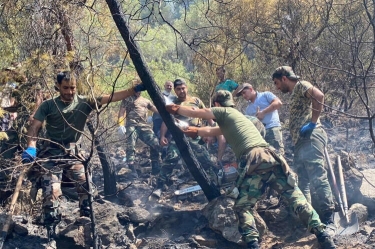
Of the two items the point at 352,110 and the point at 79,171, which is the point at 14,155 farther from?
the point at 352,110

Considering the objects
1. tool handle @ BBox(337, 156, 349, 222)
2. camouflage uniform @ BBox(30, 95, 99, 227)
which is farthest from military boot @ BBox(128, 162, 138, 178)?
tool handle @ BBox(337, 156, 349, 222)

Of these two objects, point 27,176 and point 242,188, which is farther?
point 27,176

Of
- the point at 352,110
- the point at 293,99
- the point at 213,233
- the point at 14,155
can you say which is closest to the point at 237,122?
the point at 293,99

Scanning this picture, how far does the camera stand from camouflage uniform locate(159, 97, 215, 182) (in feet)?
23.4

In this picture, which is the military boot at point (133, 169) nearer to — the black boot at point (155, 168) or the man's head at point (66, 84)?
the black boot at point (155, 168)

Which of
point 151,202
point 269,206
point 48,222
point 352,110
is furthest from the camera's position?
point 352,110

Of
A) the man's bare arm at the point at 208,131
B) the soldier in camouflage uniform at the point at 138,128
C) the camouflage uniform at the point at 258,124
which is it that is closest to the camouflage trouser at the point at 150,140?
the soldier in camouflage uniform at the point at 138,128

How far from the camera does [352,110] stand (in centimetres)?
1096

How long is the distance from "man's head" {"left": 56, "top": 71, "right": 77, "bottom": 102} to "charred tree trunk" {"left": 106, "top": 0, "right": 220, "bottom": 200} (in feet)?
Answer: 2.53

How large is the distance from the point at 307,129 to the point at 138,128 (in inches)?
149

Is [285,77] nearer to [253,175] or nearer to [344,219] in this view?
[253,175]

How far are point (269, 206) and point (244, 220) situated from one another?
1402mm

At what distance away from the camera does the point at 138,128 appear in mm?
8398

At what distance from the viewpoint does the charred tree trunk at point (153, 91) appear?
5.25 meters
